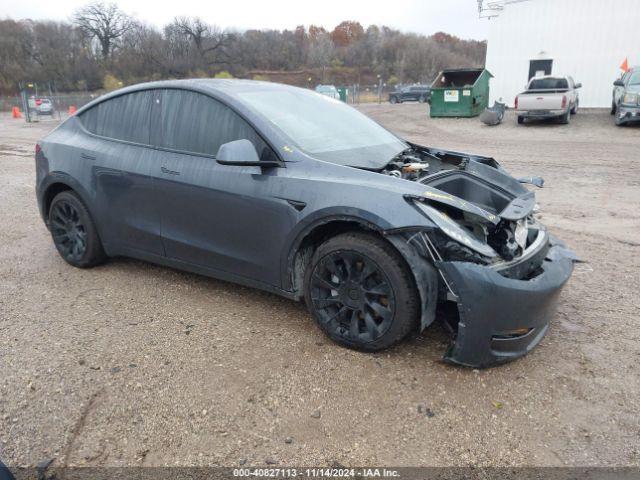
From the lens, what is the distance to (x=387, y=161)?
3.62m

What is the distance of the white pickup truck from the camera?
16953 millimetres

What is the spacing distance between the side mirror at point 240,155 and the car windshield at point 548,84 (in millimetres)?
17444

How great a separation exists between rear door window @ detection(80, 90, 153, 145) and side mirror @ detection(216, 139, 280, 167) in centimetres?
109

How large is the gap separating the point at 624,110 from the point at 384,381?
16422mm

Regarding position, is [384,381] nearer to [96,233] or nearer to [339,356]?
[339,356]

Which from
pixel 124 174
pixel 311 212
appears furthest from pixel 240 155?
pixel 124 174

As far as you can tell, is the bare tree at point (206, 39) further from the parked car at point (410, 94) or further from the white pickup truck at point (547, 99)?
the white pickup truck at point (547, 99)

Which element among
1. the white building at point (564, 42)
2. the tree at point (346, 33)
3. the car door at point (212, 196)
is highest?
the tree at point (346, 33)

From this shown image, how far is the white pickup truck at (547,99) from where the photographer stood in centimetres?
1695

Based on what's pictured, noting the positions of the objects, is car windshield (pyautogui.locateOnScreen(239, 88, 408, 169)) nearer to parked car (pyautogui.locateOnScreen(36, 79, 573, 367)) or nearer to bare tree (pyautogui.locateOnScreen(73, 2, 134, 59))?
parked car (pyautogui.locateOnScreen(36, 79, 573, 367))


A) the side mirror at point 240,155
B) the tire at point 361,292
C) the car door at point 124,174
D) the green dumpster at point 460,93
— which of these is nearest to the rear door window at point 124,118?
the car door at point 124,174

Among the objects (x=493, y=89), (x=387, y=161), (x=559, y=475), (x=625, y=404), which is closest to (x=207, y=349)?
(x=387, y=161)

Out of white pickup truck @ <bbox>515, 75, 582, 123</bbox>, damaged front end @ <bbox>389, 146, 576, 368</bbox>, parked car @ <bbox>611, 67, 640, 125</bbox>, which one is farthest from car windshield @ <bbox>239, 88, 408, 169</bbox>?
white pickup truck @ <bbox>515, 75, 582, 123</bbox>

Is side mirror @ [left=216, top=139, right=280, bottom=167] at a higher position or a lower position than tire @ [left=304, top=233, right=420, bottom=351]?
higher
